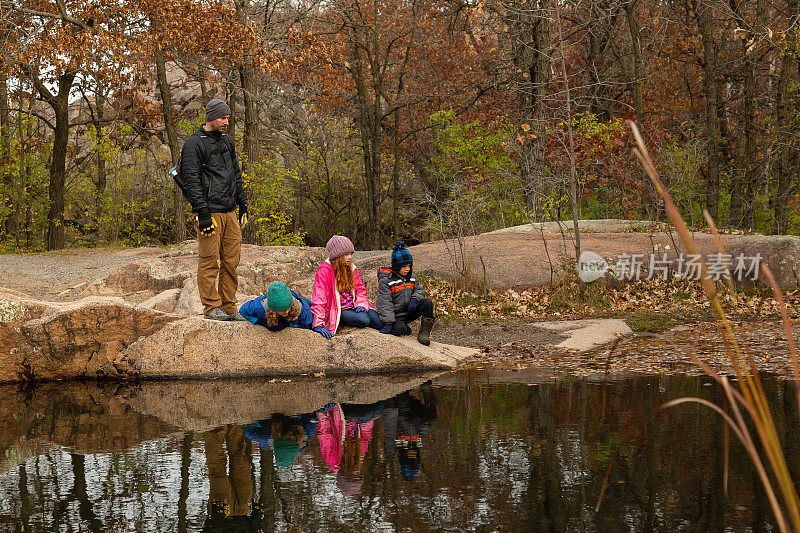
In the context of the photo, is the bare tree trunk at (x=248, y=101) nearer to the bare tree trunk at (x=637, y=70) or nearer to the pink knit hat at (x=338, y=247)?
the bare tree trunk at (x=637, y=70)

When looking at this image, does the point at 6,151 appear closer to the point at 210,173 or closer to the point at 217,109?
the point at 210,173

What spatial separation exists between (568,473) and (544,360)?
167 inches

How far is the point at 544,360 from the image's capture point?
28.9ft

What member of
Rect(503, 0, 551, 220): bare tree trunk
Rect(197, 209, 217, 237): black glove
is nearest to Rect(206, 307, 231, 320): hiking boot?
Rect(197, 209, 217, 237): black glove

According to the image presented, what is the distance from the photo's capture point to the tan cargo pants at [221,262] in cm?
864

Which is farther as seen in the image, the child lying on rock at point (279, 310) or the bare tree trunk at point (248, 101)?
the bare tree trunk at point (248, 101)

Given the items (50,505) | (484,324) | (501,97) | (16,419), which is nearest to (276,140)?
(501,97)

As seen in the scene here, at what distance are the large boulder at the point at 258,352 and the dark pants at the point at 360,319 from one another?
0.27ft

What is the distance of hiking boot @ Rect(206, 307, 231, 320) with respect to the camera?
8.72 meters

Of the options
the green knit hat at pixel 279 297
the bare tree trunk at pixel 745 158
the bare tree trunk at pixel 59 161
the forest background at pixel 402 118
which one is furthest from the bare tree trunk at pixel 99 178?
the bare tree trunk at pixel 745 158

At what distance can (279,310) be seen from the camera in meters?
7.85

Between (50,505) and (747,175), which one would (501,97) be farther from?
(50,505)

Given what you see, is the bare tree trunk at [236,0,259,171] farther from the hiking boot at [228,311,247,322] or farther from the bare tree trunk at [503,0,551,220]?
the hiking boot at [228,311,247,322]

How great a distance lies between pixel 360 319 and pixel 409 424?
2.50 meters
